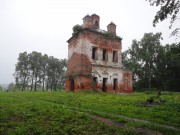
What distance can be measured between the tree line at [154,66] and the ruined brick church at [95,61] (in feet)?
61.5

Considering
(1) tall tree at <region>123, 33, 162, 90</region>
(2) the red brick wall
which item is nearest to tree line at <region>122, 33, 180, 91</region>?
(1) tall tree at <region>123, 33, 162, 90</region>

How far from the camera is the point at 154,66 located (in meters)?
49.8

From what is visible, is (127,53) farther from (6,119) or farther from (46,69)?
(6,119)

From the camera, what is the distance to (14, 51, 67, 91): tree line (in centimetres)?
6184

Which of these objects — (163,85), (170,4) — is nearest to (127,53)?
(163,85)

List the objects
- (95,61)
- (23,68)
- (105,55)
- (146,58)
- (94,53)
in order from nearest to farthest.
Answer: (95,61)
(94,53)
(105,55)
(146,58)
(23,68)

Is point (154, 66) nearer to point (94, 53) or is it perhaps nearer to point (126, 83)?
point (126, 83)

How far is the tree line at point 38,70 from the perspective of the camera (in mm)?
61844

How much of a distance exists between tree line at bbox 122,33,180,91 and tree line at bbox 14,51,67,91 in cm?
2879

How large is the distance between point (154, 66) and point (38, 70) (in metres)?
36.1

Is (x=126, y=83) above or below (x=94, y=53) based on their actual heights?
below

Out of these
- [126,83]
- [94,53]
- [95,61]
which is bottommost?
[126,83]

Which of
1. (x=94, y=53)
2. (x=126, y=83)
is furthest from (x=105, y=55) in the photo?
(x=126, y=83)

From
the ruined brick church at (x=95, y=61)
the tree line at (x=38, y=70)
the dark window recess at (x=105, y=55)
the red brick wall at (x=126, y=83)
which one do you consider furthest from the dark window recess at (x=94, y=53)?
the tree line at (x=38, y=70)
